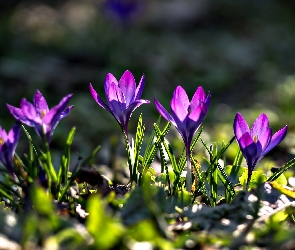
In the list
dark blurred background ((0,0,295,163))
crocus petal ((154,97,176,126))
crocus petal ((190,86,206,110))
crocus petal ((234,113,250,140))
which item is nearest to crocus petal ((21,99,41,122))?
crocus petal ((154,97,176,126))

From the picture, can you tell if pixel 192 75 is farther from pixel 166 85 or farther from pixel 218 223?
pixel 218 223

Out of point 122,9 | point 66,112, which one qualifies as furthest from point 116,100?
point 122,9

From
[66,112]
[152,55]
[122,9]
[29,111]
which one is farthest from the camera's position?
[122,9]

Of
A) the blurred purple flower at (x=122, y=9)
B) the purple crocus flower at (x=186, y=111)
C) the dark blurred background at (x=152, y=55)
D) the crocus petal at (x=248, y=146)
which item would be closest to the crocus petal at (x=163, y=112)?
the purple crocus flower at (x=186, y=111)

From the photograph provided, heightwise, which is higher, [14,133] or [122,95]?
[122,95]

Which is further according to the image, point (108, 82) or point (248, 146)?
point (108, 82)

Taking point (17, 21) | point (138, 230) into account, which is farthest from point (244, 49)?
point (138, 230)

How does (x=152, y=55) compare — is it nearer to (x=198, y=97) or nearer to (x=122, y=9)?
(x=122, y=9)
